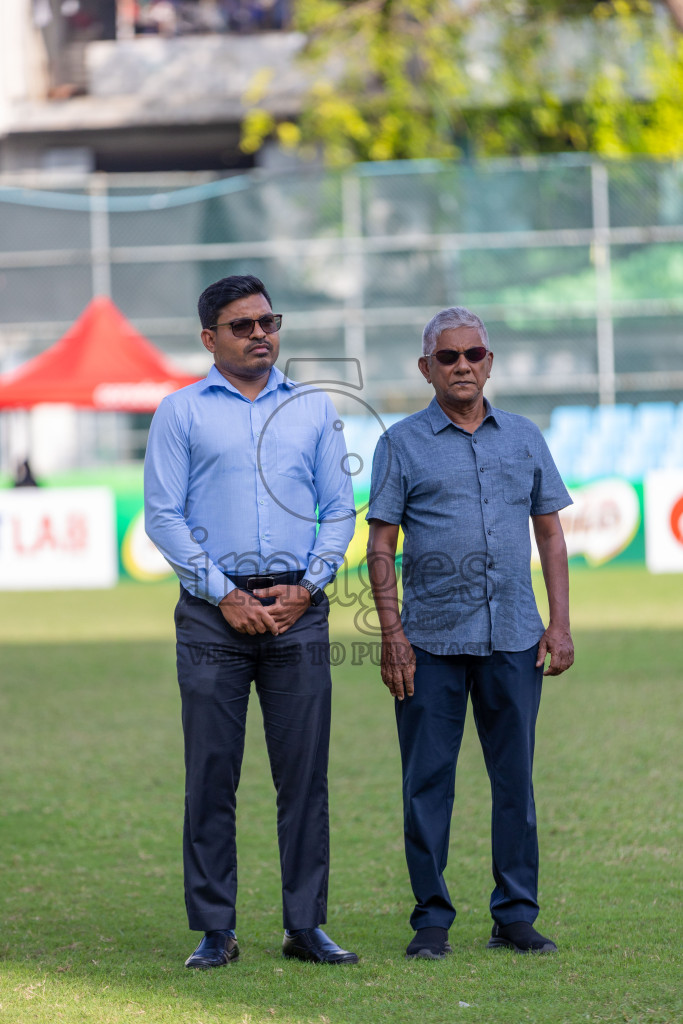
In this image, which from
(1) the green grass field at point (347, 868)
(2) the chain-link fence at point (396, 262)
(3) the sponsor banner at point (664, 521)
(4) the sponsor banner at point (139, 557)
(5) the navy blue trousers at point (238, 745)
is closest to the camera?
(1) the green grass field at point (347, 868)

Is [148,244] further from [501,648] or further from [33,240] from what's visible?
[501,648]

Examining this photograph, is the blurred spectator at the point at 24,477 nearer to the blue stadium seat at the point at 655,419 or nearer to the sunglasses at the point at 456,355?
the blue stadium seat at the point at 655,419

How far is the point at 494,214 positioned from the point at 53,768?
49.9ft

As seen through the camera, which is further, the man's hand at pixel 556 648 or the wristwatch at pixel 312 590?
the man's hand at pixel 556 648

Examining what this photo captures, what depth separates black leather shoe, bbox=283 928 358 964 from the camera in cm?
403

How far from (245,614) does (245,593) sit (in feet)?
0.24

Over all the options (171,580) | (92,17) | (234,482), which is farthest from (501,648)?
(92,17)

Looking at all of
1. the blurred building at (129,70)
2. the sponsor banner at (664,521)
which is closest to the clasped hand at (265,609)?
the sponsor banner at (664,521)

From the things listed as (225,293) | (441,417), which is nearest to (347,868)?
(441,417)

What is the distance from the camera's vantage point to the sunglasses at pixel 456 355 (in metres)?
4.02

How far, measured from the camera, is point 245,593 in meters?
3.92

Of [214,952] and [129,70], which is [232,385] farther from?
[129,70]

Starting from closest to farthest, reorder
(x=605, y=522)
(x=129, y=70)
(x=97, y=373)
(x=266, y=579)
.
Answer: (x=266, y=579), (x=605, y=522), (x=97, y=373), (x=129, y=70)

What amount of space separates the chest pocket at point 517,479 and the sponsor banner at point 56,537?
1131cm
